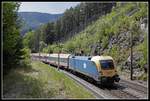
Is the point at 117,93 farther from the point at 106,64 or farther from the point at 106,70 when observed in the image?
the point at 106,64

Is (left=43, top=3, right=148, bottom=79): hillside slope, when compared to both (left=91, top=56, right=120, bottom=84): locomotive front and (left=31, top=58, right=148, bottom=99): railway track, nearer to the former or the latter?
(left=31, top=58, right=148, bottom=99): railway track

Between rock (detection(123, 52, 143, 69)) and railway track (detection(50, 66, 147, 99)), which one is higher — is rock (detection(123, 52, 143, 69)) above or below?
above

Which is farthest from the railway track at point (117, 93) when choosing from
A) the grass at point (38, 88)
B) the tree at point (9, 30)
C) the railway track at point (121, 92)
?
the tree at point (9, 30)

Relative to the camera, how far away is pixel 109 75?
29.8 meters

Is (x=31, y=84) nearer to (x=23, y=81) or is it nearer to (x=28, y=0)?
(x=23, y=81)

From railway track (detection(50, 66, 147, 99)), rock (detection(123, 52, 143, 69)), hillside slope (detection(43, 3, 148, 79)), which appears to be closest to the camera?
railway track (detection(50, 66, 147, 99))

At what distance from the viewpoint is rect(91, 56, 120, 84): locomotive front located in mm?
29469

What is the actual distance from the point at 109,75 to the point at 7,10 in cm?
1021

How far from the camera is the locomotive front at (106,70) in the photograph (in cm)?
2947

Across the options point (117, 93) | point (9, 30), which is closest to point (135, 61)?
point (117, 93)

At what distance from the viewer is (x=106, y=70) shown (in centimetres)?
2992

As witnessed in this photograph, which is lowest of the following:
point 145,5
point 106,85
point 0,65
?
point 106,85

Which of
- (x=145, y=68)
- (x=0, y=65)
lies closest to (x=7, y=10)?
(x=0, y=65)

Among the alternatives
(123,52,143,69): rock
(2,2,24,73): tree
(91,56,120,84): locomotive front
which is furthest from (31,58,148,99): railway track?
(123,52,143,69): rock
